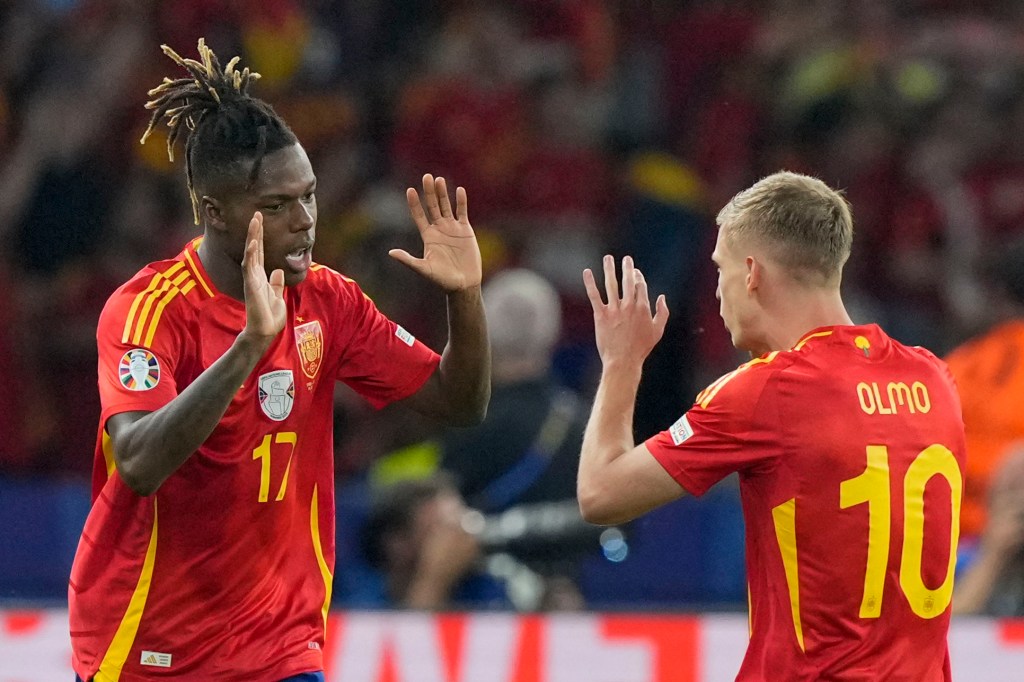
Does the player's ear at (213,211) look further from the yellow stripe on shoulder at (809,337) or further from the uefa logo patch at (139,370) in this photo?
the yellow stripe on shoulder at (809,337)

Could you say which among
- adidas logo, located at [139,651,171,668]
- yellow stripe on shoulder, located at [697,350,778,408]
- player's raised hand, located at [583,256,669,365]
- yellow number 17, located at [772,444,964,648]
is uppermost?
player's raised hand, located at [583,256,669,365]

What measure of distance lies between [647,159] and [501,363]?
9.25 feet

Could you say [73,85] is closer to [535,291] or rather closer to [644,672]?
[535,291]

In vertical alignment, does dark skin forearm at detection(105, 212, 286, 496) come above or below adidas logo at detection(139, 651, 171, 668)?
above

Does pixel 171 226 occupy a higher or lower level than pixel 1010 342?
higher

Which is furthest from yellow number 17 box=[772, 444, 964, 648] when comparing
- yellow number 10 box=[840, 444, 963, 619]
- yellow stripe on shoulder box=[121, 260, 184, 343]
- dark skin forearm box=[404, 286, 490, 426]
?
yellow stripe on shoulder box=[121, 260, 184, 343]

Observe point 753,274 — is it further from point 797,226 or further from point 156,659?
point 156,659

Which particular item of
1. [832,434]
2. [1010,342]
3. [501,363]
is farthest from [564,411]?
[832,434]

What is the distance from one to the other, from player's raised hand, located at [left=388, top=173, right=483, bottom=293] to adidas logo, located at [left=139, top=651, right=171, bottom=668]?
3.61 ft

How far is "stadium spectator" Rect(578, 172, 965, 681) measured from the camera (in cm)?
337

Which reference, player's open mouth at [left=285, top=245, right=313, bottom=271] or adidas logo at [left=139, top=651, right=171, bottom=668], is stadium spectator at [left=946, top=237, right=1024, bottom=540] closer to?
player's open mouth at [left=285, top=245, right=313, bottom=271]

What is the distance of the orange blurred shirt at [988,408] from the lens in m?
6.57

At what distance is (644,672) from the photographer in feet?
18.2

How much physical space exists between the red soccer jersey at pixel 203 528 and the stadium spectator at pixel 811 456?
2.62ft
